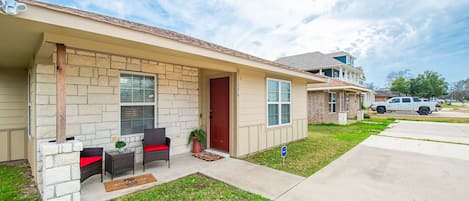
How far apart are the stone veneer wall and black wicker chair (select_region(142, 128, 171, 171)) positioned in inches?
11.2

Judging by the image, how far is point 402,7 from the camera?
9.92 metres

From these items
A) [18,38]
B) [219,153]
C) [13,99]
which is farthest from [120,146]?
[13,99]

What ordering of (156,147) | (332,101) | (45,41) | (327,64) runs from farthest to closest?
(327,64), (332,101), (156,147), (45,41)

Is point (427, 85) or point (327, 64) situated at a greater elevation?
point (327, 64)

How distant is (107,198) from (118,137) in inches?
58.7

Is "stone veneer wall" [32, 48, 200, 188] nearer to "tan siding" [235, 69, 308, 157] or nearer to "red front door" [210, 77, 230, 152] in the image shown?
"red front door" [210, 77, 230, 152]

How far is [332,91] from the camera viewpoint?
45.6 feet

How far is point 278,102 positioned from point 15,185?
6316 millimetres

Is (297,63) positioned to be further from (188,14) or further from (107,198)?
(107,198)

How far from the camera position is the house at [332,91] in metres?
13.1

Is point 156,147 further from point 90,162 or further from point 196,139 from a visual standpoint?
point 196,139

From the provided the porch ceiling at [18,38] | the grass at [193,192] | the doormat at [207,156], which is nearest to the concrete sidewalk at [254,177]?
the grass at [193,192]

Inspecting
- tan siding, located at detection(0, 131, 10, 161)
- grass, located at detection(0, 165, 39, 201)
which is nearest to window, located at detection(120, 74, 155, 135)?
grass, located at detection(0, 165, 39, 201)

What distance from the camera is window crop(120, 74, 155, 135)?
4293 millimetres
